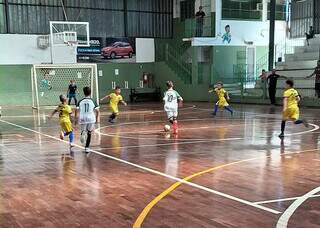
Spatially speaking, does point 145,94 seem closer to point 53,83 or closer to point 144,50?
point 144,50

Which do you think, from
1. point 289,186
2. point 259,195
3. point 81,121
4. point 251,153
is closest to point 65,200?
point 259,195

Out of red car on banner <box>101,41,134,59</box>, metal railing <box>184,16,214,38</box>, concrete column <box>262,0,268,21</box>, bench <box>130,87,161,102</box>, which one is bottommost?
bench <box>130,87,161,102</box>

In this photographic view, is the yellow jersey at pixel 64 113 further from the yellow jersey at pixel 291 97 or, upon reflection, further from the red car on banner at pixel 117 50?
the red car on banner at pixel 117 50

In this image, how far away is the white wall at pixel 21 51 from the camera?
3047 cm

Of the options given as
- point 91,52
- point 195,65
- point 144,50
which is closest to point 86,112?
point 195,65

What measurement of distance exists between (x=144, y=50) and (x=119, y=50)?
204 centimetres

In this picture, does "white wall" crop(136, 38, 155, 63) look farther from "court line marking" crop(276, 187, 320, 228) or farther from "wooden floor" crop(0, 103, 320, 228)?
"court line marking" crop(276, 187, 320, 228)

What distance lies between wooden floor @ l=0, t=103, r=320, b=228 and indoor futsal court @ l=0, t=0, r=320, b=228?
0.09 ft

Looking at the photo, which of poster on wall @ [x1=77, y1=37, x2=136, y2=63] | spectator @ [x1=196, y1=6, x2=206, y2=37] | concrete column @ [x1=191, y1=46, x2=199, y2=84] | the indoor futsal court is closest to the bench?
the indoor futsal court

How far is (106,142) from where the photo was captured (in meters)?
13.0

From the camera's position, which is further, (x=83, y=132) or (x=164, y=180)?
(x=83, y=132)

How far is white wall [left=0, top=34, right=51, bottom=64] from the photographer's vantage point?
100.0 feet

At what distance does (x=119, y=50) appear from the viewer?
3447 centimetres

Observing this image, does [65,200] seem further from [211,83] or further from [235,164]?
[211,83]
